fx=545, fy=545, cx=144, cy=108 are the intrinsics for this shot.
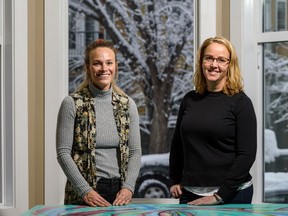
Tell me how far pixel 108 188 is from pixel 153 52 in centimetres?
115

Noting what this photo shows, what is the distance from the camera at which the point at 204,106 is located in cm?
232

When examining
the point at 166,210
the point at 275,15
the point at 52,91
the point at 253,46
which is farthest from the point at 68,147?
the point at 275,15

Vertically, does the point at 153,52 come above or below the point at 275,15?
below

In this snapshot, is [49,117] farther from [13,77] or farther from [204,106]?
[204,106]

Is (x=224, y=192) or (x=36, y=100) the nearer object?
(x=224, y=192)

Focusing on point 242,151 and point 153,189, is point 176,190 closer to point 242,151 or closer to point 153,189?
point 242,151

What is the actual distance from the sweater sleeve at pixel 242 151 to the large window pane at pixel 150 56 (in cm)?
97

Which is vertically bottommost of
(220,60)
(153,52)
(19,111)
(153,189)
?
(153,189)

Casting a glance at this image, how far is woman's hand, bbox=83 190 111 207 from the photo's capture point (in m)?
2.17

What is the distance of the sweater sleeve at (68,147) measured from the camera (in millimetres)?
2213

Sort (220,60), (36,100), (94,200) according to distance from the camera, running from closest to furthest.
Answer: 1. (94,200)
2. (220,60)
3. (36,100)

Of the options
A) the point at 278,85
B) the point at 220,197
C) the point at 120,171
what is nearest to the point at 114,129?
the point at 120,171

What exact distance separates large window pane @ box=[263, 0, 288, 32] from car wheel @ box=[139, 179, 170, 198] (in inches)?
42.4

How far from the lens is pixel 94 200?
218cm
